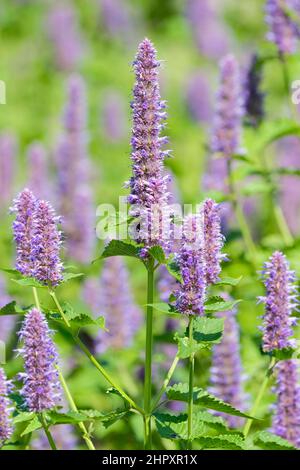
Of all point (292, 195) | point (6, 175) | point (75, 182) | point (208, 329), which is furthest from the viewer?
point (292, 195)

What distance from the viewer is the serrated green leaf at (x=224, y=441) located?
2.92 metres

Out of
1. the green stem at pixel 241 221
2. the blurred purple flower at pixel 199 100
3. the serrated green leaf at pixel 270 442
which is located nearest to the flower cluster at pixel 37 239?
the serrated green leaf at pixel 270 442

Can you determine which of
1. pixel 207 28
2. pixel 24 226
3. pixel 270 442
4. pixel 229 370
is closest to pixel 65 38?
pixel 207 28

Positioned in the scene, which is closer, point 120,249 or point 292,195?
point 120,249

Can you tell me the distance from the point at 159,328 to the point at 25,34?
8.74 metres

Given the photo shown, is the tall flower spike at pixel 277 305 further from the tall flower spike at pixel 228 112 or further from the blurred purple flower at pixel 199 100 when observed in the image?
the blurred purple flower at pixel 199 100

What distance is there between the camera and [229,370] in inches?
154

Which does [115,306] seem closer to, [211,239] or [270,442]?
[270,442]

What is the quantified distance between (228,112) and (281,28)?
2.01 feet

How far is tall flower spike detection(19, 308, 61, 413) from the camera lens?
275 cm

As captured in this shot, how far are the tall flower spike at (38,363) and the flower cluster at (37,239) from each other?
129 millimetres

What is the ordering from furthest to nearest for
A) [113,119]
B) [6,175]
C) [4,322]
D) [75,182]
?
[113,119], [6,175], [75,182], [4,322]

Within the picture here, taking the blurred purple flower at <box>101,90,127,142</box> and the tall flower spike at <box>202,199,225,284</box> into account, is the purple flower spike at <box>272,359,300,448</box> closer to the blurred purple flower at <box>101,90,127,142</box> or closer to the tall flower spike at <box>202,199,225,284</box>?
the tall flower spike at <box>202,199,225,284</box>

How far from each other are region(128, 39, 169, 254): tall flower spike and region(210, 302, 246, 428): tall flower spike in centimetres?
114
